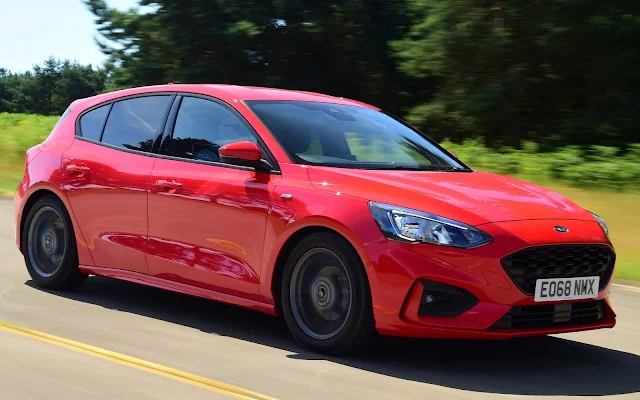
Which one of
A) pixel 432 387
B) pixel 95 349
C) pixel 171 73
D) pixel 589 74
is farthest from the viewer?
pixel 171 73

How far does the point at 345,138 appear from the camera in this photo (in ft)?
21.5

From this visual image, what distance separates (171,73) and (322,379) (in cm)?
2810

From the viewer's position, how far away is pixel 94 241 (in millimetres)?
7305

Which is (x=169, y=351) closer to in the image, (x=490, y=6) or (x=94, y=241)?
(x=94, y=241)

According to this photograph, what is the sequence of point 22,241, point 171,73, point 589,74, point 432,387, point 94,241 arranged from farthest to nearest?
1. point 171,73
2. point 589,74
3. point 22,241
4. point 94,241
5. point 432,387

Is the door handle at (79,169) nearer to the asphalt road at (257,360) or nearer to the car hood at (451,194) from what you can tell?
the asphalt road at (257,360)

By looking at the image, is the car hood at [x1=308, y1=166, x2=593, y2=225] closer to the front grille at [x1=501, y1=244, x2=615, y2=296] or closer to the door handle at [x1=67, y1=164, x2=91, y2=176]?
the front grille at [x1=501, y1=244, x2=615, y2=296]

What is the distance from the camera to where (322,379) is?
512 cm

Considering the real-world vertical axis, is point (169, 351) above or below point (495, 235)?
below

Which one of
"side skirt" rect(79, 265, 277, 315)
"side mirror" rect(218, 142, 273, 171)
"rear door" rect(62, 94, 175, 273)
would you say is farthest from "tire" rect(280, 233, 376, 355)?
"rear door" rect(62, 94, 175, 273)

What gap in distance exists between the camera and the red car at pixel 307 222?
530 centimetres

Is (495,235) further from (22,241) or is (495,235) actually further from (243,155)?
(22,241)

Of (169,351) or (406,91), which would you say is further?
(406,91)

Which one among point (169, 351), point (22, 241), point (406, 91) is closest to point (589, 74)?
point (406, 91)
